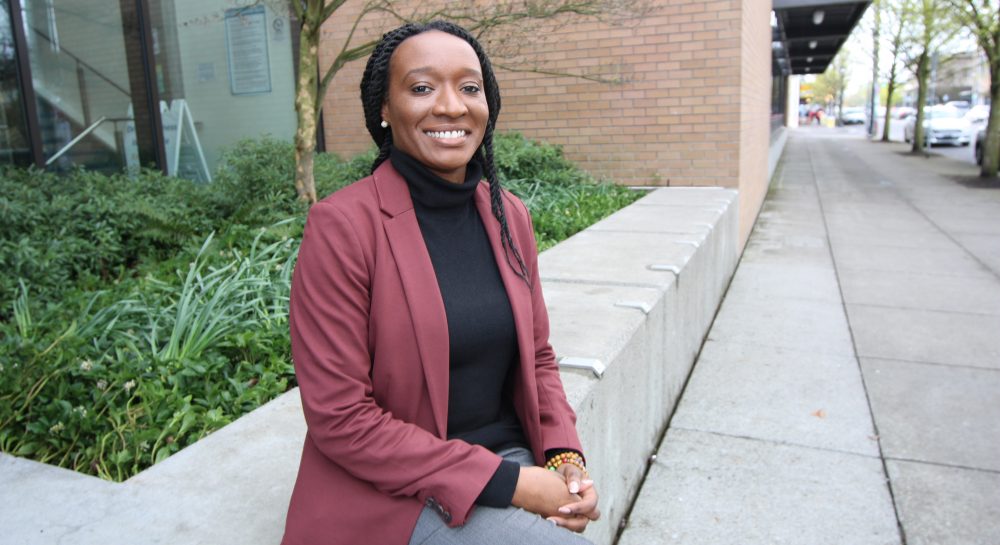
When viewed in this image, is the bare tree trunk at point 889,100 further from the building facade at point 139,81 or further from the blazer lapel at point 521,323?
the blazer lapel at point 521,323

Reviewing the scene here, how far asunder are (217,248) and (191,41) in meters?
5.24

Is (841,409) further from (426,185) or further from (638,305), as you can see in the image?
(426,185)

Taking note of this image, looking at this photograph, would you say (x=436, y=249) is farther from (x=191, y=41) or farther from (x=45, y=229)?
(x=191, y=41)

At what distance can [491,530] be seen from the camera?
5.29 ft

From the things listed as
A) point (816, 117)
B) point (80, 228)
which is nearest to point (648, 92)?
point (80, 228)

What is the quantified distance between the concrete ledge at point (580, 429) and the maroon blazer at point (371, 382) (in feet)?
1.15

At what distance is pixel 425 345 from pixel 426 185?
15.1 inches

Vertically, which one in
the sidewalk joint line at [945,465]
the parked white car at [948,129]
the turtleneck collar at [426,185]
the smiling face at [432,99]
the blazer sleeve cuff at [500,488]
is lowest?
the sidewalk joint line at [945,465]

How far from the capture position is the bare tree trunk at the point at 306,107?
5.85 metres

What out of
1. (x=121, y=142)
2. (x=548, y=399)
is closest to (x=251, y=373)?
(x=548, y=399)

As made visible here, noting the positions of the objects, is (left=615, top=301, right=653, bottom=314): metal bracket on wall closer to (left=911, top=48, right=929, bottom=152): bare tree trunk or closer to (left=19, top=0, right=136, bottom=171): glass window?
(left=19, top=0, right=136, bottom=171): glass window

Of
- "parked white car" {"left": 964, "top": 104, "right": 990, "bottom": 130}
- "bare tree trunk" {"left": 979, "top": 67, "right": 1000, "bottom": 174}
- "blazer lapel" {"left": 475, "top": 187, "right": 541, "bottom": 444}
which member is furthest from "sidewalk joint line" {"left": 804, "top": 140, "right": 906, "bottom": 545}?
"parked white car" {"left": 964, "top": 104, "right": 990, "bottom": 130}

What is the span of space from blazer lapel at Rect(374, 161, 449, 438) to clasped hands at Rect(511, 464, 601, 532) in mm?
211

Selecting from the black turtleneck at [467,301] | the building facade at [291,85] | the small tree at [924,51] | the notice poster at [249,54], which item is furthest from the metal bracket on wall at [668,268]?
the small tree at [924,51]
